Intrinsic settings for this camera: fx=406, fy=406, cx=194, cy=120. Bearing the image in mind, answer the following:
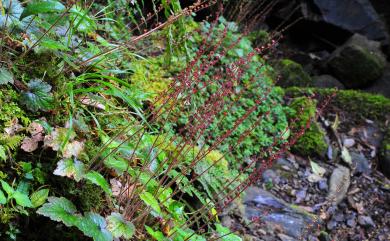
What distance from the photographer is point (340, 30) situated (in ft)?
28.0

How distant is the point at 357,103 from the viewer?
577cm

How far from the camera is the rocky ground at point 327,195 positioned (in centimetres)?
323

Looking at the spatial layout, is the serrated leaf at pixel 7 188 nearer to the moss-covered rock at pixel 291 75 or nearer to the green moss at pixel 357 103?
the green moss at pixel 357 103

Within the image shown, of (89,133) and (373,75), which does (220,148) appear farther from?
(373,75)

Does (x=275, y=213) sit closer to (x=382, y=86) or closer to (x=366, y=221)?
(x=366, y=221)

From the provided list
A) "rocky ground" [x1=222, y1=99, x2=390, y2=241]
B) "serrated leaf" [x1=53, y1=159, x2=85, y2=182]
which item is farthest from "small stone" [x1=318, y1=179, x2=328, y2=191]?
"serrated leaf" [x1=53, y1=159, x2=85, y2=182]

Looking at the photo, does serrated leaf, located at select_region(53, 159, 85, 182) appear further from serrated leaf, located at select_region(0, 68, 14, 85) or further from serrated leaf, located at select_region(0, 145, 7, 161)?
serrated leaf, located at select_region(0, 68, 14, 85)

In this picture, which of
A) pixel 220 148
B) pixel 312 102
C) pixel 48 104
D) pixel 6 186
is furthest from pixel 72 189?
pixel 312 102

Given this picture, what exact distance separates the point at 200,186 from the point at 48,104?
116cm

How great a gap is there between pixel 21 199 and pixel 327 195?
3.24 metres

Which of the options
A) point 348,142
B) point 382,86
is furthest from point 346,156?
point 382,86

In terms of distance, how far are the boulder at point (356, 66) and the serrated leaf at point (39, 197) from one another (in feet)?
21.5

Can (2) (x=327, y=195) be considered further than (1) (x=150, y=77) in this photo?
Yes

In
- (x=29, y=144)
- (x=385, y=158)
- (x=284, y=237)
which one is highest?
(x=29, y=144)
